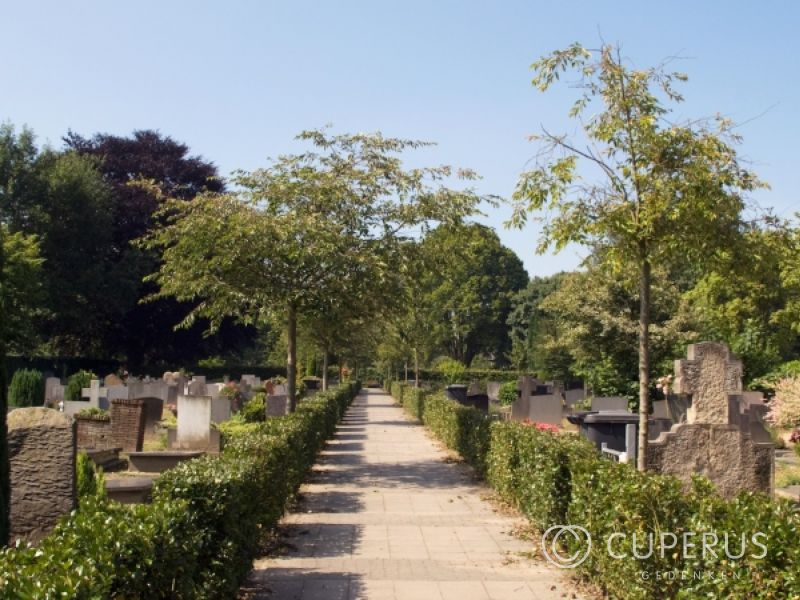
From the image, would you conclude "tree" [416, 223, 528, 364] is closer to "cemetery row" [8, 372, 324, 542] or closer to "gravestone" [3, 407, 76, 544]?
"cemetery row" [8, 372, 324, 542]

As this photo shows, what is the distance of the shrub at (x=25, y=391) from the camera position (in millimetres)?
25156

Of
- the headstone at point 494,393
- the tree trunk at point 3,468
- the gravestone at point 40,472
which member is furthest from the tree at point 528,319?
the tree trunk at point 3,468

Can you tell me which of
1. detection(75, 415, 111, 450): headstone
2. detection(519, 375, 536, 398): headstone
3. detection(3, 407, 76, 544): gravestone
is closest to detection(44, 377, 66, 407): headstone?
detection(75, 415, 111, 450): headstone

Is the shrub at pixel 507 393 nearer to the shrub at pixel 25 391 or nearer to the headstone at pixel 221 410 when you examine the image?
the headstone at pixel 221 410

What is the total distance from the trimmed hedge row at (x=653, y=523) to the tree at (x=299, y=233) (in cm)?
617

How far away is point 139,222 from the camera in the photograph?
44.8 metres

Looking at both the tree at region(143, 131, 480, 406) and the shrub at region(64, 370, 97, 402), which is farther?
the shrub at region(64, 370, 97, 402)

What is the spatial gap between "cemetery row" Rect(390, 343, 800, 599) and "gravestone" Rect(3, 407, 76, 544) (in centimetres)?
472

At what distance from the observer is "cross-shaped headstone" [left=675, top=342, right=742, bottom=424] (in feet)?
36.0

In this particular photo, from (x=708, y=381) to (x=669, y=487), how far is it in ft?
17.3

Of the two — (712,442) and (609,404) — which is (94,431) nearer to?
(712,442)

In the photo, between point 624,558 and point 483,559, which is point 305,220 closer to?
point 483,559

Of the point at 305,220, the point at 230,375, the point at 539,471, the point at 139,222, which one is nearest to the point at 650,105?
the point at 539,471

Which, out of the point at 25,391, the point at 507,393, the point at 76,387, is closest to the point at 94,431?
the point at 25,391
